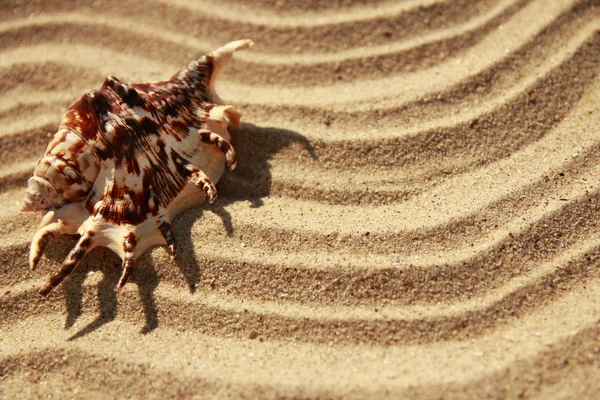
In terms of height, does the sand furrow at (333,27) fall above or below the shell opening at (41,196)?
above

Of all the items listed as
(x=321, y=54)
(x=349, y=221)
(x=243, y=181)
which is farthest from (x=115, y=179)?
(x=321, y=54)

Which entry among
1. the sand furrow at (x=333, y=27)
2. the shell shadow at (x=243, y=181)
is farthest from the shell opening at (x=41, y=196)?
the sand furrow at (x=333, y=27)

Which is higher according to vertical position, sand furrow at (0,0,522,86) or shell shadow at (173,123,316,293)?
sand furrow at (0,0,522,86)

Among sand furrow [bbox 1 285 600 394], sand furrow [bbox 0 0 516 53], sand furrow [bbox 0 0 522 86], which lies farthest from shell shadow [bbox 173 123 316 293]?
sand furrow [bbox 0 0 516 53]

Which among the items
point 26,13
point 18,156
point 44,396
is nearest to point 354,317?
point 44,396

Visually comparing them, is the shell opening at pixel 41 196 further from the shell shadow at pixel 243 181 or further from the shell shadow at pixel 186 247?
the shell shadow at pixel 243 181

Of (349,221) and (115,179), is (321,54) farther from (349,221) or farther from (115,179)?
(115,179)

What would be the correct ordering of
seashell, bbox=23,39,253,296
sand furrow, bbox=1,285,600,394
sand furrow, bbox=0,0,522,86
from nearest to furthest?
1. sand furrow, bbox=1,285,600,394
2. seashell, bbox=23,39,253,296
3. sand furrow, bbox=0,0,522,86

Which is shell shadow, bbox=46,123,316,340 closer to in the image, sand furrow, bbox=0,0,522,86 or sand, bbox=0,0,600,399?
sand, bbox=0,0,600,399

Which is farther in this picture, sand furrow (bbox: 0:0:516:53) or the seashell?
sand furrow (bbox: 0:0:516:53)
